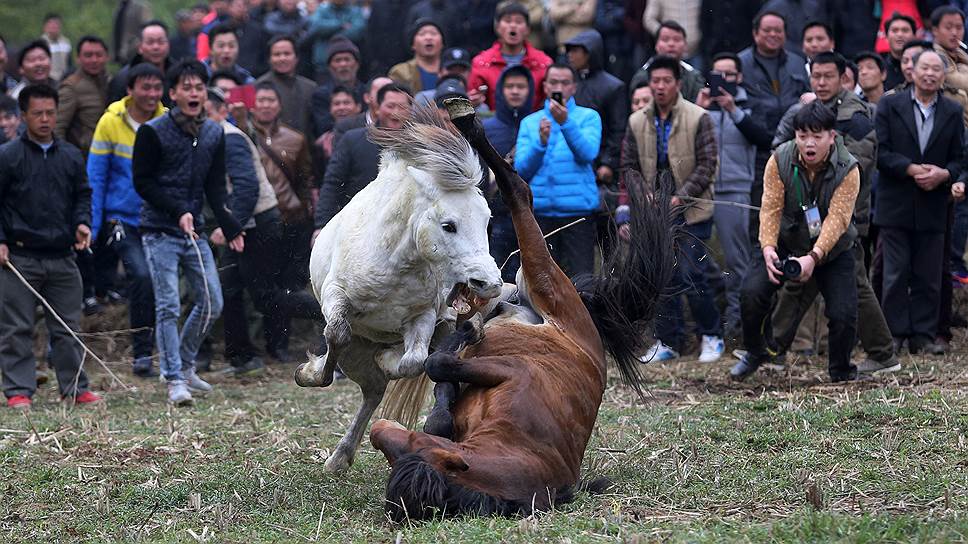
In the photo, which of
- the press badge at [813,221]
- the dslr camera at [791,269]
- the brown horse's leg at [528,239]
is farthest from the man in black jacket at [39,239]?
the press badge at [813,221]

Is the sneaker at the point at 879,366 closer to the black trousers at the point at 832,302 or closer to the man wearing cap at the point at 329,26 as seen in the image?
the black trousers at the point at 832,302

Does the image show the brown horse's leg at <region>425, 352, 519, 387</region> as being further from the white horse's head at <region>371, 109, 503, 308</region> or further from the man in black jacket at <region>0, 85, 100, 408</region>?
the man in black jacket at <region>0, 85, 100, 408</region>

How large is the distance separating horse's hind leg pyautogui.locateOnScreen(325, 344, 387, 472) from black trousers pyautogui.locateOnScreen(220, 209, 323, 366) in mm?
1810

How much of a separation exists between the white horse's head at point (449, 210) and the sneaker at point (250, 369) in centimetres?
517

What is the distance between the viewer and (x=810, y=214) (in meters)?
8.28

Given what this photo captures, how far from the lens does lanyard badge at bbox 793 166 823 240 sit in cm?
827

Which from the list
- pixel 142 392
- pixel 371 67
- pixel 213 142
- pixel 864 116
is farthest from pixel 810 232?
pixel 371 67

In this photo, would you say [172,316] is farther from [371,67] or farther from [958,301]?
[958,301]

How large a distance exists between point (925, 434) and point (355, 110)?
6.20m

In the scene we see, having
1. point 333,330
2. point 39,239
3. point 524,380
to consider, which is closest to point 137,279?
point 39,239

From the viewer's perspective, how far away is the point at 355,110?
11102 mm

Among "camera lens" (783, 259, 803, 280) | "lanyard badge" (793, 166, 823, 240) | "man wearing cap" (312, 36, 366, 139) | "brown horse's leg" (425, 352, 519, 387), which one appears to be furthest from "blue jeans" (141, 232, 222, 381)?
"brown horse's leg" (425, 352, 519, 387)

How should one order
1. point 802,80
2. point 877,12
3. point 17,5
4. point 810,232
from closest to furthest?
point 810,232 < point 802,80 < point 877,12 < point 17,5

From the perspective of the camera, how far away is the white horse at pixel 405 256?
5547 millimetres
